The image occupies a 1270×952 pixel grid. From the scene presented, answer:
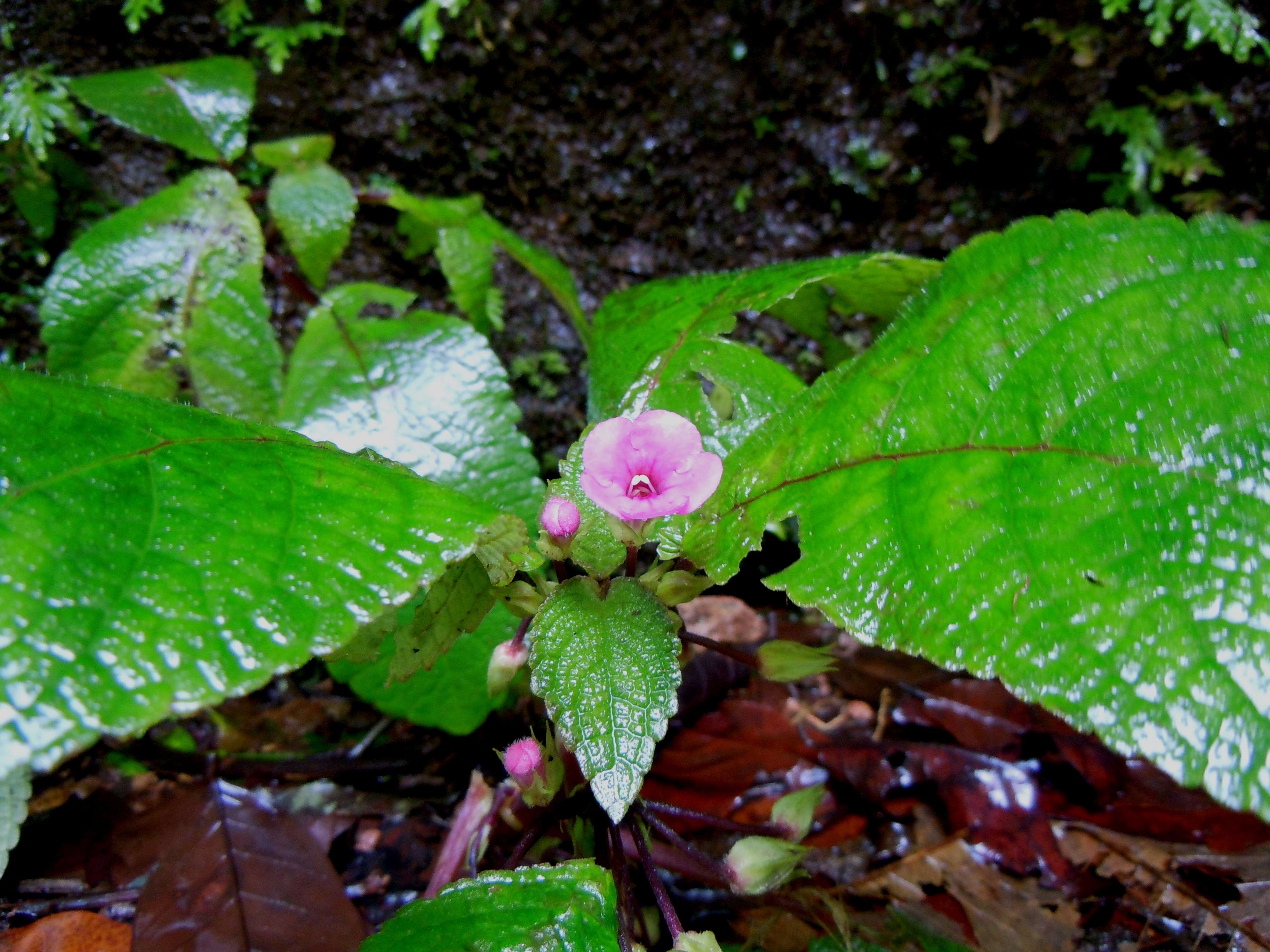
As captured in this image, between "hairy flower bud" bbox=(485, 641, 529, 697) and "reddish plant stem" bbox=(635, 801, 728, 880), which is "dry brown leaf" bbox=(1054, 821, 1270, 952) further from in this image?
"hairy flower bud" bbox=(485, 641, 529, 697)

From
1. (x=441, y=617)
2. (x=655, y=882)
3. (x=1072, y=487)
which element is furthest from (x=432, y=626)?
(x=1072, y=487)

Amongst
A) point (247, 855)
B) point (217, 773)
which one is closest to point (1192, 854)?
point (247, 855)

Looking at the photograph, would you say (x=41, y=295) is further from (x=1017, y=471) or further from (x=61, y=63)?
(x=1017, y=471)

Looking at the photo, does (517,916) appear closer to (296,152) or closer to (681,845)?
(681,845)

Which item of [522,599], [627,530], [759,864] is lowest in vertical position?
[759,864]

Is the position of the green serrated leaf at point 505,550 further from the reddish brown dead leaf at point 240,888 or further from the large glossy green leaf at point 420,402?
the reddish brown dead leaf at point 240,888

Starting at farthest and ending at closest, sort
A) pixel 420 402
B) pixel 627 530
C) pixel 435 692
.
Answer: pixel 420 402, pixel 435 692, pixel 627 530
